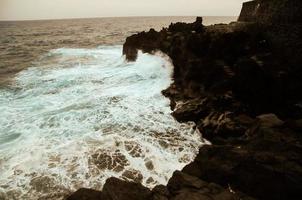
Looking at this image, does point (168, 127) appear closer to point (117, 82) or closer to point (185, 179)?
point (185, 179)

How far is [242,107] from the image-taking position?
10570 mm

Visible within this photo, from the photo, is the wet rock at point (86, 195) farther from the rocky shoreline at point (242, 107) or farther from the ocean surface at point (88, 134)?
the ocean surface at point (88, 134)

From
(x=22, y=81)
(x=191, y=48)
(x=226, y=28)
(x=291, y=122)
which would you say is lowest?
(x=22, y=81)

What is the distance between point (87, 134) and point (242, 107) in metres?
5.81

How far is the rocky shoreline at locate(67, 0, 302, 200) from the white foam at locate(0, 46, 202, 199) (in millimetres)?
1268

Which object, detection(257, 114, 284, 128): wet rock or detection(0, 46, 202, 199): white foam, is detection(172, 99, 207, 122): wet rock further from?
detection(257, 114, 284, 128): wet rock

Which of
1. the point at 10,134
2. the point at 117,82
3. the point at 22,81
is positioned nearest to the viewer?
the point at 10,134

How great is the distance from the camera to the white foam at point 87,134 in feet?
25.9

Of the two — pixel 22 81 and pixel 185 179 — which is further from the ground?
pixel 185 179

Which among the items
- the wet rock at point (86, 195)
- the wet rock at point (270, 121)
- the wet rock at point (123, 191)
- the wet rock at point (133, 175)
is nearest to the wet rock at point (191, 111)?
the wet rock at point (270, 121)

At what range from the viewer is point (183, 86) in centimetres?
1350

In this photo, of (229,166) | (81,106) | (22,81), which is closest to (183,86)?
(81,106)

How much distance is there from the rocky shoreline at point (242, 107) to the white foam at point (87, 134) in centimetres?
127

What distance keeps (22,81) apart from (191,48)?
37.4 ft
